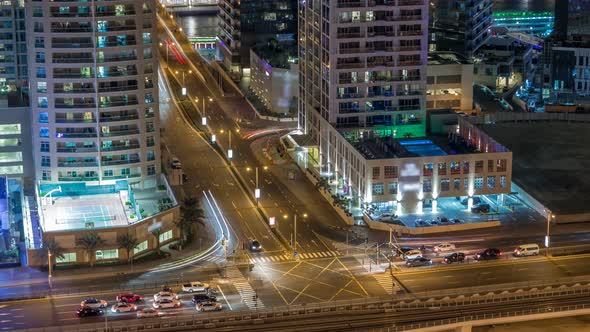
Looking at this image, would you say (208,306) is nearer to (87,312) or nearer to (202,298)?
(202,298)

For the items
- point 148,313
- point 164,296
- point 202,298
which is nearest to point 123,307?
point 148,313

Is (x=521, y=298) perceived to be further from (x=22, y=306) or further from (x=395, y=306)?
(x=22, y=306)

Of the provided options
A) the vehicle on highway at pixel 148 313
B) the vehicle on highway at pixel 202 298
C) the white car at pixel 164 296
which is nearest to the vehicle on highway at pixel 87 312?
the vehicle on highway at pixel 148 313

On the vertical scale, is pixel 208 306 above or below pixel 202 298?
below

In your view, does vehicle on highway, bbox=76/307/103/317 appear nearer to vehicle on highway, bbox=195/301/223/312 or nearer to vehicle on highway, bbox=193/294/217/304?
vehicle on highway, bbox=193/294/217/304

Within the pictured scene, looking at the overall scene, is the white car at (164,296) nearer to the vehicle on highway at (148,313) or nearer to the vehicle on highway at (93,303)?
the vehicle on highway at (148,313)
